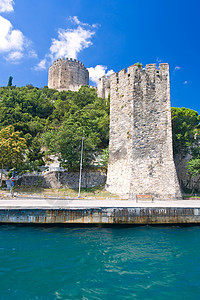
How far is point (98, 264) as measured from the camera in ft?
22.4

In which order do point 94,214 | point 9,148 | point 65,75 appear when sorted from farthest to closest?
point 65,75 → point 9,148 → point 94,214

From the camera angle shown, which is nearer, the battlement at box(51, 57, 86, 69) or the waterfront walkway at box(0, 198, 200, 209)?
the waterfront walkway at box(0, 198, 200, 209)

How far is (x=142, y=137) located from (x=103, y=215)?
12017mm

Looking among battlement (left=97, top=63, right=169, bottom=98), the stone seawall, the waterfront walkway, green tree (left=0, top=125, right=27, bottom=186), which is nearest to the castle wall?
battlement (left=97, top=63, right=169, bottom=98)

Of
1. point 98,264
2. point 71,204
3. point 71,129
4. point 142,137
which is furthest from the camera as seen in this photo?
point 71,129

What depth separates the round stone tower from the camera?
66250 mm

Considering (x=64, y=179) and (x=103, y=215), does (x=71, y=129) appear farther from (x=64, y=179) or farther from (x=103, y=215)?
(x=103, y=215)

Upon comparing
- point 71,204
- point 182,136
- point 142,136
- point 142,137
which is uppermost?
point 182,136

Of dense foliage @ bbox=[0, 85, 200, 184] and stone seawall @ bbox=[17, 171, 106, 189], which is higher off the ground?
dense foliage @ bbox=[0, 85, 200, 184]

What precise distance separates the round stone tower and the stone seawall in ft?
152

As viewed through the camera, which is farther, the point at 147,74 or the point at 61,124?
the point at 61,124

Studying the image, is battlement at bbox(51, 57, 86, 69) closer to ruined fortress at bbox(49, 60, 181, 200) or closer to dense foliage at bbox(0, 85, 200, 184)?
dense foliage at bbox(0, 85, 200, 184)

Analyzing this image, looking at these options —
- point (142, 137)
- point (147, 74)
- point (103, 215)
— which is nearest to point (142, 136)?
point (142, 137)

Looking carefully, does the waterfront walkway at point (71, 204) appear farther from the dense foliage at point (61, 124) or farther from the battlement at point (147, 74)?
the battlement at point (147, 74)
